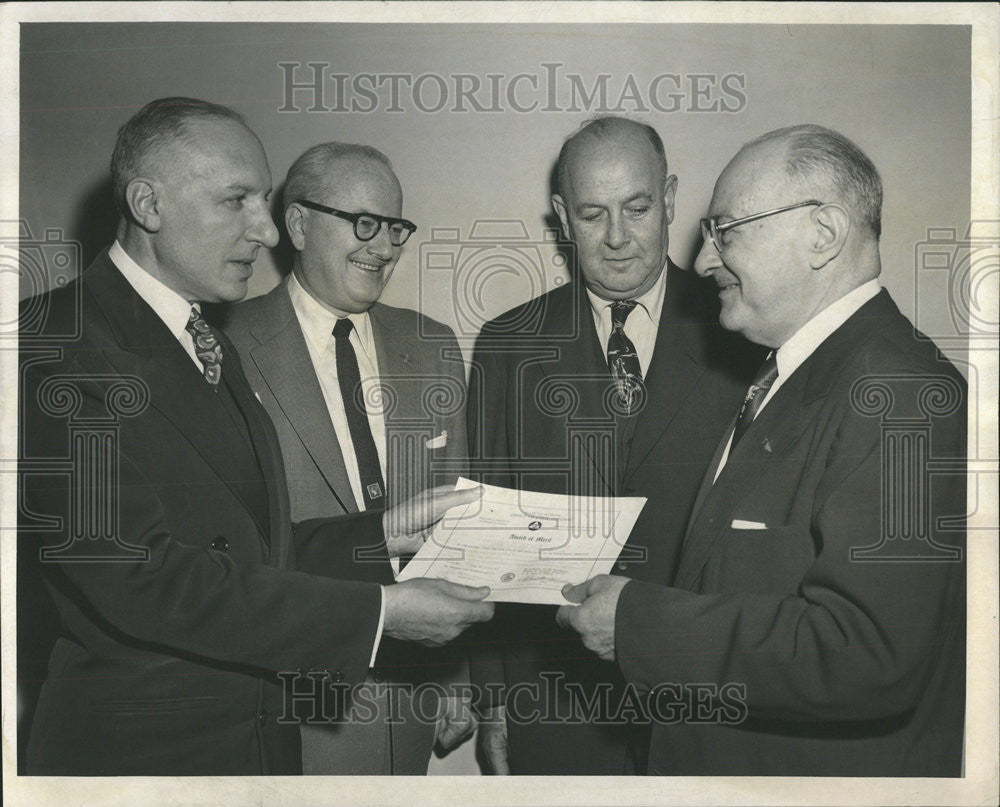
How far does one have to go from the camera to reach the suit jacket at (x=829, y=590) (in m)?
2.44

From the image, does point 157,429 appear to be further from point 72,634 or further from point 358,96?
point 358,96

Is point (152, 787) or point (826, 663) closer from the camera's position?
point (826, 663)

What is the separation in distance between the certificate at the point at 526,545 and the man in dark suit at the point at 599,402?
4 cm

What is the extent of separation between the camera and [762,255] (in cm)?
252

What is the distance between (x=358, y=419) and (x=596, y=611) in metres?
0.76

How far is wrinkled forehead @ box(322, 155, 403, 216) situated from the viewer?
263cm

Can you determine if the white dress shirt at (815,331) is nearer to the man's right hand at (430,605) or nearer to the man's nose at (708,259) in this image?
the man's nose at (708,259)

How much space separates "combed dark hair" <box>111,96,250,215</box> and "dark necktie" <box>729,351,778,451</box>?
143 cm

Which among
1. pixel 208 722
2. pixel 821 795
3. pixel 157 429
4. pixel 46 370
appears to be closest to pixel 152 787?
pixel 208 722

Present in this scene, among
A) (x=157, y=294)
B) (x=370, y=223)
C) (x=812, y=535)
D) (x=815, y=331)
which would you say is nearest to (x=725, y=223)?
(x=815, y=331)

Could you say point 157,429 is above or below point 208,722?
above

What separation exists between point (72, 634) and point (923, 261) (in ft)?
7.60

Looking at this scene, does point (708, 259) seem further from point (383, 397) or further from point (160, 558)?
point (160, 558)

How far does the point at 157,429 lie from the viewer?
2557 millimetres
